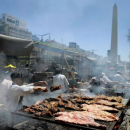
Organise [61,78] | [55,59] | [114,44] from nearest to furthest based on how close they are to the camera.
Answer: [61,78] < [55,59] < [114,44]

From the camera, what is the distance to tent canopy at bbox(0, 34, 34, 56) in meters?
4.78

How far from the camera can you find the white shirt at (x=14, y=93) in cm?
380

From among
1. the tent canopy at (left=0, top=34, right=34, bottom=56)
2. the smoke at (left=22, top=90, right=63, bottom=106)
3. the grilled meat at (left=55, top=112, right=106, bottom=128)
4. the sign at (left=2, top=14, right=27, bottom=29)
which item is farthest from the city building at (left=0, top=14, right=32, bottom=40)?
the grilled meat at (left=55, top=112, right=106, bottom=128)

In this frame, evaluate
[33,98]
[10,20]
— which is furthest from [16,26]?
[33,98]

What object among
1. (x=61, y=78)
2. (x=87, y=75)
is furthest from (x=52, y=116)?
(x=87, y=75)

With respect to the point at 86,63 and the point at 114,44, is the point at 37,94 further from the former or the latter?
the point at 114,44

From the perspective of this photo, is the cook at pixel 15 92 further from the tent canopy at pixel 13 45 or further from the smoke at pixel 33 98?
the tent canopy at pixel 13 45

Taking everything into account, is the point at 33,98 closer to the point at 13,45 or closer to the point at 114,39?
the point at 13,45

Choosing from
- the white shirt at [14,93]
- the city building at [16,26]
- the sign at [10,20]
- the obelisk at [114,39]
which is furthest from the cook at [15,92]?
the sign at [10,20]

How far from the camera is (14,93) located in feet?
12.6

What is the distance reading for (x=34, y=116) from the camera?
9.47 feet

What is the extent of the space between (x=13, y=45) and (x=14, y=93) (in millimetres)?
2236

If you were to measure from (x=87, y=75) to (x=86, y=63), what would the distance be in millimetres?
1740

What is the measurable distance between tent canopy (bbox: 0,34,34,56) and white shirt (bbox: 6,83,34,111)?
5.72 feet
